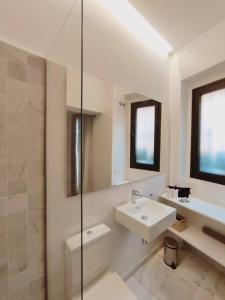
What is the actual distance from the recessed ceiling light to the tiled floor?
8.34 ft

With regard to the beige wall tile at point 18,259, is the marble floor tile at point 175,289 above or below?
below

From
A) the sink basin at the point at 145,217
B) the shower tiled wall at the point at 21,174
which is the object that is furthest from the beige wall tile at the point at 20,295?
the sink basin at the point at 145,217

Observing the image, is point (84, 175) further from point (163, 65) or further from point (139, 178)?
point (163, 65)

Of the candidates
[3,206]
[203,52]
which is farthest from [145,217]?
[203,52]

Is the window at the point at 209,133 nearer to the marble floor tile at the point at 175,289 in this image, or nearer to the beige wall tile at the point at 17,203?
the marble floor tile at the point at 175,289

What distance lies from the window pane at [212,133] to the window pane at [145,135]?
0.67 meters

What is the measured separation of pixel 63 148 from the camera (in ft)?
3.53

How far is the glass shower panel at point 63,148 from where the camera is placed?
104 centimetres

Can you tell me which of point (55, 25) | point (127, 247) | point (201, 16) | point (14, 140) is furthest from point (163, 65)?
point (127, 247)

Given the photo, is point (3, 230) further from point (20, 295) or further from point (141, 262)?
point (141, 262)

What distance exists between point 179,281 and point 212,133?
1.66 meters

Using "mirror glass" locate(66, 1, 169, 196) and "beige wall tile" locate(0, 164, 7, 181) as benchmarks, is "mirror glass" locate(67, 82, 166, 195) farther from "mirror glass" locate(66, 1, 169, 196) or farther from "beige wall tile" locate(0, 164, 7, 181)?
"beige wall tile" locate(0, 164, 7, 181)

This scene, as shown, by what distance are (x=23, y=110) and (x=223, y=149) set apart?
1.99m

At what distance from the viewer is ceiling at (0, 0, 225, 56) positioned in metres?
0.89
